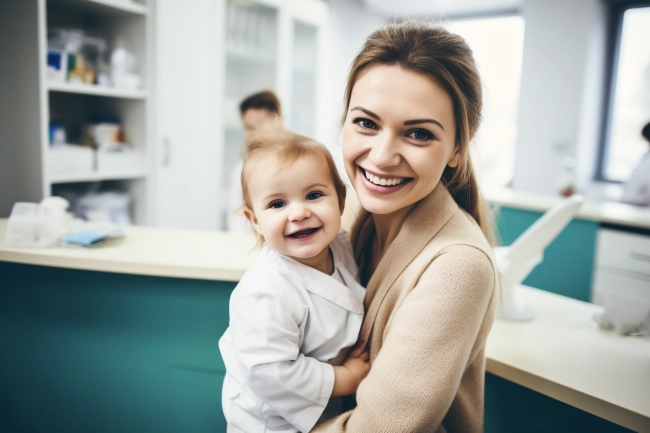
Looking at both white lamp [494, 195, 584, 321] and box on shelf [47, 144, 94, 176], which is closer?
white lamp [494, 195, 584, 321]

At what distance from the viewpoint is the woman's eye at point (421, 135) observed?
37.5 inches

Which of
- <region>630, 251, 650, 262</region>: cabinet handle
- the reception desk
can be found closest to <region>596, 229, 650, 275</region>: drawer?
<region>630, 251, 650, 262</region>: cabinet handle

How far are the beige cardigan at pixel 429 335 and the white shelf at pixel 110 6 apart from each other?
7.40ft

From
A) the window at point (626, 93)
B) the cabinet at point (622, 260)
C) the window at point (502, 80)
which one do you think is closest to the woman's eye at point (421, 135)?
the cabinet at point (622, 260)

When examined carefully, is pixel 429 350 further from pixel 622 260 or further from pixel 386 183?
pixel 622 260

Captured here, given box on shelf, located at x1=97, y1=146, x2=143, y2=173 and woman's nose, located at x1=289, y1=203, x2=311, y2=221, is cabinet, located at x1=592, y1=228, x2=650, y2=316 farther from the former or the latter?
box on shelf, located at x1=97, y1=146, x2=143, y2=173

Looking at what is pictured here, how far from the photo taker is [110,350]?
1.47 m

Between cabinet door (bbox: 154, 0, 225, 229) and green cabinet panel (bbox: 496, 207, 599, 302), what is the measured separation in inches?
73.2

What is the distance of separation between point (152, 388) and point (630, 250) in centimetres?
259

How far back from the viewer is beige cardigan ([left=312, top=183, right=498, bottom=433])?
829 millimetres

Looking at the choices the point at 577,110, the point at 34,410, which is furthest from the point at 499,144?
the point at 34,410

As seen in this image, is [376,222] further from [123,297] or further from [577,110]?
[577,110]

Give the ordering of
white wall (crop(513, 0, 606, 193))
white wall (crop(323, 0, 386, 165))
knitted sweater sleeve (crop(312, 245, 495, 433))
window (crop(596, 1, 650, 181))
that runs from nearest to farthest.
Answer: knitted sweater sleeve (crop(312, 245, 495, 433)), white wall (crop(513, 0, 606, 193)), window (crop(596, 1, 650, 181)), white wall (crop(323, 0, 386, 165))

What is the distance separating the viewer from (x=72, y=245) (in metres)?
1.50
